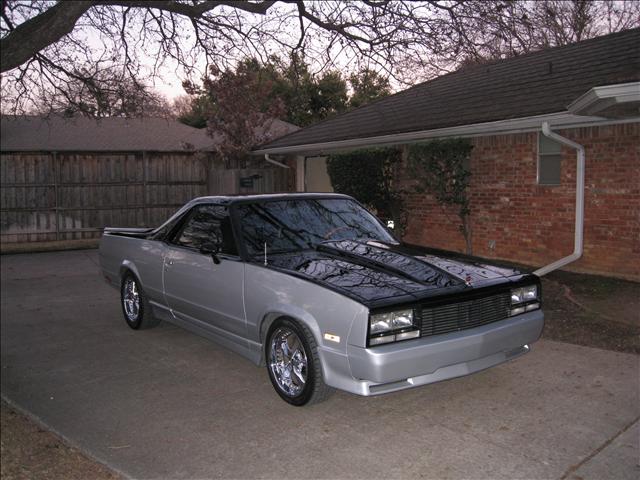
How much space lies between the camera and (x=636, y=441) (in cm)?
394

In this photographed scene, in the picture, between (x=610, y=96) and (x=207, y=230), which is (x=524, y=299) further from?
(x=610, y=96)

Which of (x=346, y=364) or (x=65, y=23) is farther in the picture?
(x=65, y=23)

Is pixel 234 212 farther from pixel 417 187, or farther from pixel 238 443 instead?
pixel 417 187

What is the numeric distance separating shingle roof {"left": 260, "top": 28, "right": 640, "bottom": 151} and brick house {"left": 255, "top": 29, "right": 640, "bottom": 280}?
1.4 inches

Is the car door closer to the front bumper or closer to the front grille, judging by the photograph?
the front bumper

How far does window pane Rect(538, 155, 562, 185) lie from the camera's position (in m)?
9.99

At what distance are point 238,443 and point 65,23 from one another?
135 inches

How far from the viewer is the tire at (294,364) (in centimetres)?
435

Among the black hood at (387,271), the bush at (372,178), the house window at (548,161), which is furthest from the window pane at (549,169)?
the black hood at (387,271)

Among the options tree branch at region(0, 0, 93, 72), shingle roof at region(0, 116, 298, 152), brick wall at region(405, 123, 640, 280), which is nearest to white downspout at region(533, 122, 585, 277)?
brick wall at region(405, 123, 640, 280)

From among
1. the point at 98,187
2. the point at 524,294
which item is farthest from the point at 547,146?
the point at 98,187

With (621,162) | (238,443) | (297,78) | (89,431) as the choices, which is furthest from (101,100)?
(621,162)

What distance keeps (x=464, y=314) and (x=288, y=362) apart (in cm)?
136

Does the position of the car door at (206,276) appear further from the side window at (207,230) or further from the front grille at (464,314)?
the front grille at (464,314)
